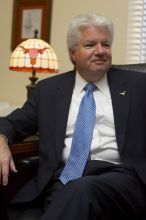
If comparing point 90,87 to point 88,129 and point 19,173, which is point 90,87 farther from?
point 19,173

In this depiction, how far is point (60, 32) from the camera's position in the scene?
10.3 ft

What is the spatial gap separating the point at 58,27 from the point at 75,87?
1.27 meters

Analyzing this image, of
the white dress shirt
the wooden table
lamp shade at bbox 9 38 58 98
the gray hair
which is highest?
the gray hair

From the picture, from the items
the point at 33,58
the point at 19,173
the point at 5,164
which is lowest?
the point at 19,173

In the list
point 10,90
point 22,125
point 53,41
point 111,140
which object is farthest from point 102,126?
point 10,90

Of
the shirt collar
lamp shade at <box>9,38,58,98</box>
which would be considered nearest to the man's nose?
the shirt collar

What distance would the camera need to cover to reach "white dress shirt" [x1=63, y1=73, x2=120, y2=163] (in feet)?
6.07

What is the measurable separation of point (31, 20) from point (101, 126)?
5.38 ft

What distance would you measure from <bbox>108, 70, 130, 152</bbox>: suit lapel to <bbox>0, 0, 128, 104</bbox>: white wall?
3.06ft

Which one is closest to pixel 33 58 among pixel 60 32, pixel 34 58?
pixel 34 58

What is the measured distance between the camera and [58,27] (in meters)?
3.15

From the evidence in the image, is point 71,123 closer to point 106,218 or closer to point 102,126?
point 102,126

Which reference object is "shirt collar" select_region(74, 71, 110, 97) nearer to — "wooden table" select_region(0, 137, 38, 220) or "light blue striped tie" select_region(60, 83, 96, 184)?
"light blue striped tie" select_region(60, 83, 96, 184)

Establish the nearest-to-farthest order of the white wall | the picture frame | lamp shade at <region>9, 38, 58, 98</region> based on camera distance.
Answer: lamp shade at <region>9, 38, 58, 98</region> → the white wall → the picture frame
